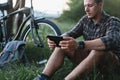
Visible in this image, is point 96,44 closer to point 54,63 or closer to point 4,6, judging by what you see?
point 54,63

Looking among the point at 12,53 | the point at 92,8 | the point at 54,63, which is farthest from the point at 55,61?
the point at 12,53

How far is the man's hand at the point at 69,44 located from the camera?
468 centimetres

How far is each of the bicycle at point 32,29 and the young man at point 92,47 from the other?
1.47 meters

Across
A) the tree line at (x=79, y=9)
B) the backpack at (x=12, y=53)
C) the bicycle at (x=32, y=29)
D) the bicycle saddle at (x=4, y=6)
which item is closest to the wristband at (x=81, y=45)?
the backpack at (x=12, y=53)

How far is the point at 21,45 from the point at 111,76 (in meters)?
1.72

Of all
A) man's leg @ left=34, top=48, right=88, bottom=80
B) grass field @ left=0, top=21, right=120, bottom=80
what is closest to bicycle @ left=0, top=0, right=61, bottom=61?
grass field @ left=0, top=21, right=120, bottom=80

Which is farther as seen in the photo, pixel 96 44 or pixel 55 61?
pixel 55 61

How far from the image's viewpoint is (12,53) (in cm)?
645

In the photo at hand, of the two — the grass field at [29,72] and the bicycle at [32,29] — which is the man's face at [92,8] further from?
the bicycle at [32,29]

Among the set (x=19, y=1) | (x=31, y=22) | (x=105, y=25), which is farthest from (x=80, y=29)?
(x=19, y=1)

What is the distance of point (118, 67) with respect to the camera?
17.5 feet

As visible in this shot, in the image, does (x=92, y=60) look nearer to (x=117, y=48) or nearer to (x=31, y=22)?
(x=117, y=48)

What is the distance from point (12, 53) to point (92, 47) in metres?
1.93

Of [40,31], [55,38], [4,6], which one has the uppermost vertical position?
[4,6]
